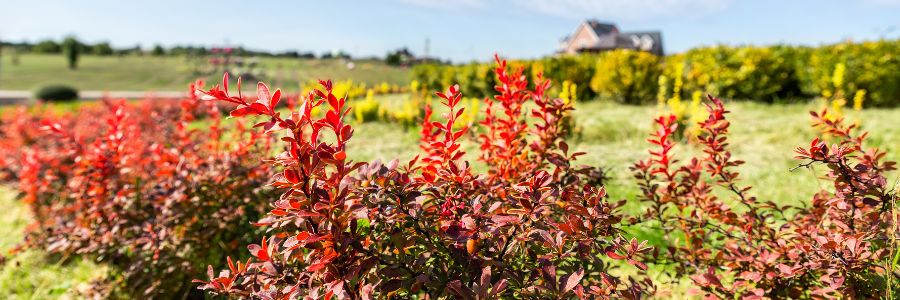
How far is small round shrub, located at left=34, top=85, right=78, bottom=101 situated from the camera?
1033 inches

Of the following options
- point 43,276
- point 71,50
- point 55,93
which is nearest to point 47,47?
point 71,50

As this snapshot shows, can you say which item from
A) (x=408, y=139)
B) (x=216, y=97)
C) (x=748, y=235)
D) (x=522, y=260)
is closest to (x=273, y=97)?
(x=216, y=97)

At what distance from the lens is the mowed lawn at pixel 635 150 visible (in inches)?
164

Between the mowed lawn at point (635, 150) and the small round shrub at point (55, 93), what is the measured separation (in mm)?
20692

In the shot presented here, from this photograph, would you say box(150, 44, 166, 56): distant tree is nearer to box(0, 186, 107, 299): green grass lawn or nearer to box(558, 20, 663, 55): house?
box(558, 20, 663, 55): house

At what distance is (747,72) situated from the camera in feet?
41.9

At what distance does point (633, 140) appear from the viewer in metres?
8.40

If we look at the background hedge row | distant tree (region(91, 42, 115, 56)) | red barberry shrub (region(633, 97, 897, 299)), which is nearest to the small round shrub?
the background hedge row

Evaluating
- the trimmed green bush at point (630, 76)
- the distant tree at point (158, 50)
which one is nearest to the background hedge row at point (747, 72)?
the trimmed green bush at point (630, 76)

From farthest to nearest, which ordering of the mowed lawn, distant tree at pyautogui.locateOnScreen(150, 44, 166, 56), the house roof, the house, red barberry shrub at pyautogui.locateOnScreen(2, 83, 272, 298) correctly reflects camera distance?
distant tree at pyautogui.locateOnScreen(150, 44, 166, 56)
the house roof
the house
the mowed lawn
red barberry shrub at pyautogui.locateOnScreen(2, 83, 272, 298)

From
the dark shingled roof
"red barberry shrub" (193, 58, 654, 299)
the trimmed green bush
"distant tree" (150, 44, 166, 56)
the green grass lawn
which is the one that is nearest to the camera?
"red barberry shrub" (193, 58, 654, 299)

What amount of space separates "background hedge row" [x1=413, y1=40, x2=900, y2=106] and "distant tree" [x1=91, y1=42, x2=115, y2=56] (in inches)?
2757

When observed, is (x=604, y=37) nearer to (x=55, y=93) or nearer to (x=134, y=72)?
(x=134, y=72)

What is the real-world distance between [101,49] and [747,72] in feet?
248
